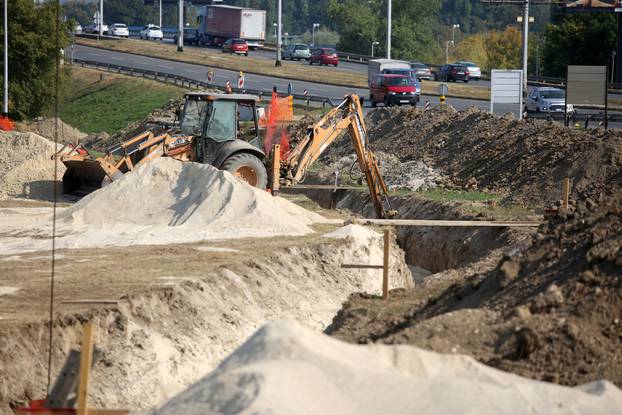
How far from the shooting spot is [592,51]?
239ft

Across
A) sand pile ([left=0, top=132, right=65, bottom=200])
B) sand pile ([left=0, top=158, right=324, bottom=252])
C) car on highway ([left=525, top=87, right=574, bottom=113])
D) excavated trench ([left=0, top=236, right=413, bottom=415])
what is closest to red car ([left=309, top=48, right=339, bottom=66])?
car on highway ([left=525, top=87, right=574, bottom=113])

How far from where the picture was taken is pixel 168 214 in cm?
2450

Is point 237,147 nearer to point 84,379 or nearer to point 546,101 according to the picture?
point 84,379

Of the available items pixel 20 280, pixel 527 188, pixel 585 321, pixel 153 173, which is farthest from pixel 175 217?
pixel 585 321

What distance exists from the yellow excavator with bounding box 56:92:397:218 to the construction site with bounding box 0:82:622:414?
0.05m

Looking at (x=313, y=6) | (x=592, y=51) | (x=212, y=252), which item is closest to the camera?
(x=212, y=252)

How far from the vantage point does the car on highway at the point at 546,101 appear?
4947 centimetres

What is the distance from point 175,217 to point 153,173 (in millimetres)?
1469

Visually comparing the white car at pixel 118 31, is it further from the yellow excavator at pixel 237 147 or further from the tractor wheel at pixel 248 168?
the tractor wheel at pixel 248 168

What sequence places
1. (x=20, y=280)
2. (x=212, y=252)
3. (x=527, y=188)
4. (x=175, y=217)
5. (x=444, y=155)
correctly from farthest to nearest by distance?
1. (x=444, y=155)
2. (x=527, y=188)
3. (x=175, y=217)
4. (x=212, y=252)
5. (x=20, y=280)

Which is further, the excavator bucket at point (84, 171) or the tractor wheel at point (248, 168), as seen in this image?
the excavator bucket at point (84, 171)

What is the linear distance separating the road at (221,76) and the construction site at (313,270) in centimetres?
1739

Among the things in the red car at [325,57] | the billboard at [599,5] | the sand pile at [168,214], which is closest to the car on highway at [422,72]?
the red car at [325,57]

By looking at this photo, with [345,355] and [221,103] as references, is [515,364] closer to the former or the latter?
[345,355]
